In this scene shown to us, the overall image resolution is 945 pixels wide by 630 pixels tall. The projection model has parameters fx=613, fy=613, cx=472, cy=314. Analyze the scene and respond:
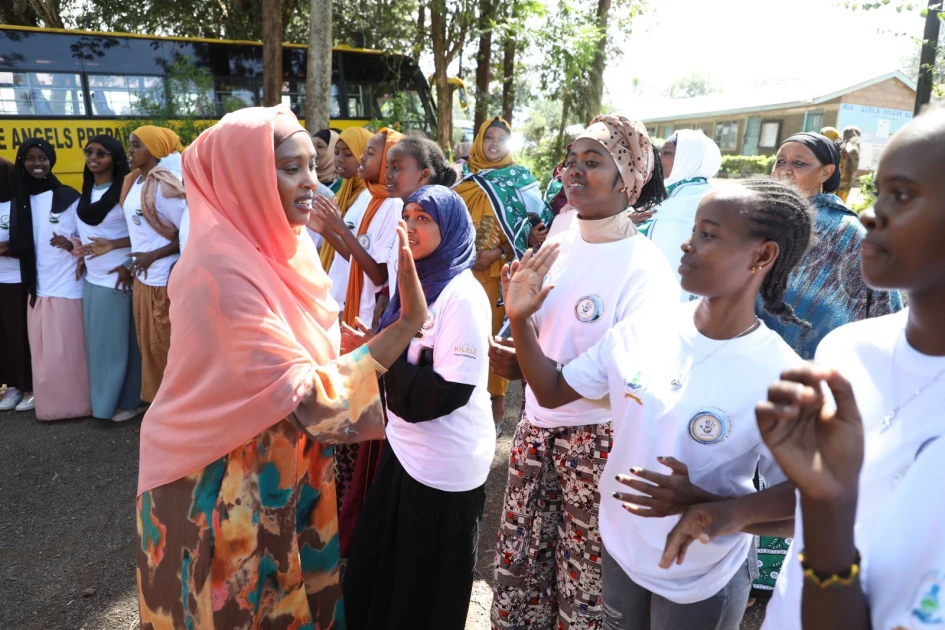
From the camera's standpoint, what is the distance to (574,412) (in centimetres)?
206

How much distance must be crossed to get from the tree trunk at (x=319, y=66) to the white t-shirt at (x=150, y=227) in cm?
366

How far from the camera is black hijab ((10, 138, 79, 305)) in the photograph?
4.50 metres

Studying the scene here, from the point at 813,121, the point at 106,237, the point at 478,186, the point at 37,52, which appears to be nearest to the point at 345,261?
the point at 478,186

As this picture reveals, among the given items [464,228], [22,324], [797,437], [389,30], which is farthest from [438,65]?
[797,437]

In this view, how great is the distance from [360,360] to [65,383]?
13.0 ft

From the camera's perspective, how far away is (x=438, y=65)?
11.1 m

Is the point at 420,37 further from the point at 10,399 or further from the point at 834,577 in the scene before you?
the point at 834,577

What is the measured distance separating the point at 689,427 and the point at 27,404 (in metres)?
5.28

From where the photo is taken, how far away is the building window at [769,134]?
25.3m

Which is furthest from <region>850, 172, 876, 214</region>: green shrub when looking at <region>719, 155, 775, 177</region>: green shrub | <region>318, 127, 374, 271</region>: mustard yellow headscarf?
<region>719, 155, 775, 177</region>: green shrub

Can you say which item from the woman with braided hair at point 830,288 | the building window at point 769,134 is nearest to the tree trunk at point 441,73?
the woman with braided hair at point 830,288

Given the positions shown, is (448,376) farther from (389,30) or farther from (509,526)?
(389,30)

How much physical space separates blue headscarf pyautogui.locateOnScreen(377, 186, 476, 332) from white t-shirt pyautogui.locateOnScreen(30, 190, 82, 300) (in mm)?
3600

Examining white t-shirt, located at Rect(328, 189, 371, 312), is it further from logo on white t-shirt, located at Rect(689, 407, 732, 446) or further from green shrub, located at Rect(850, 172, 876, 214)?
green shrub, located at Rect(850, 172, 876, 214)
